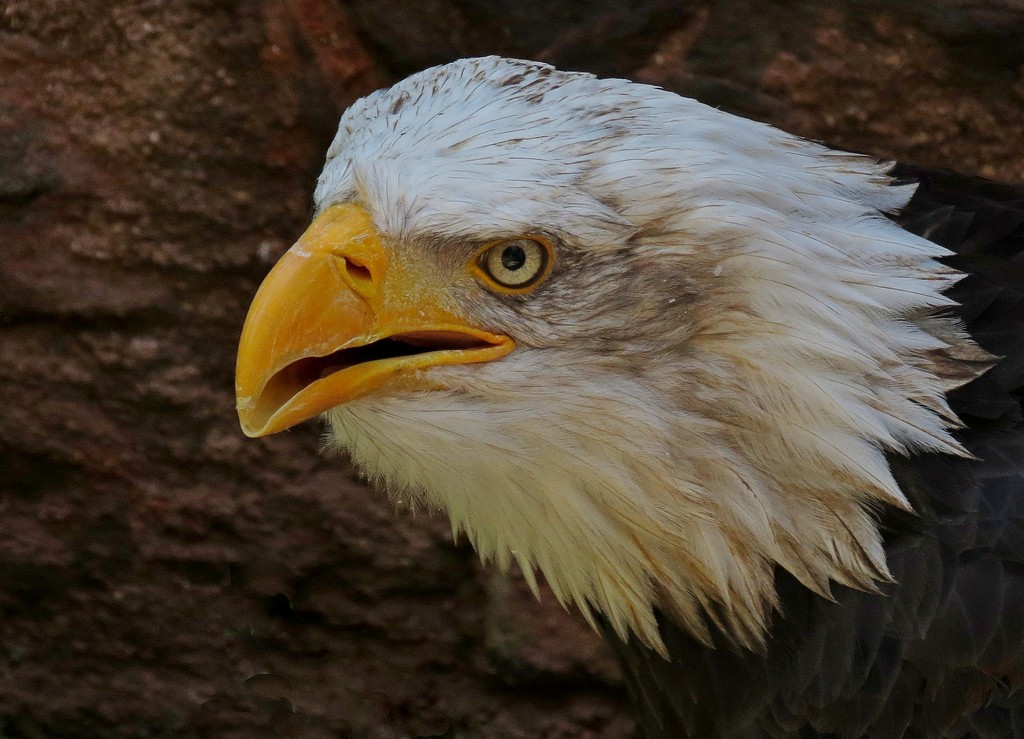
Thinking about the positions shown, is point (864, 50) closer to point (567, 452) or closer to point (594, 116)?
point (594, 116)

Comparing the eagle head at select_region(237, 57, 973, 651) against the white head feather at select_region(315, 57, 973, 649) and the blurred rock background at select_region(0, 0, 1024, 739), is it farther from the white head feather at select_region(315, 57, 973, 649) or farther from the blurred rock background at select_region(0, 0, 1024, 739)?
the blurred rock background at select_region(0, 0, 1024, 739)

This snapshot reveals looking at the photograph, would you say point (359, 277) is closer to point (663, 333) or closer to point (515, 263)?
point (515, 263)

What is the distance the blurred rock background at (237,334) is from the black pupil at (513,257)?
1.62 metres

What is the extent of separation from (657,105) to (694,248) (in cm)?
29

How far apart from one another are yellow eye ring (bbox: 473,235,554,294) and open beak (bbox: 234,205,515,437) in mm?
90

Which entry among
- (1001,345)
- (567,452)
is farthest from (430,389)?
(1001,345)

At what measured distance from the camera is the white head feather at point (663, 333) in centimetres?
185

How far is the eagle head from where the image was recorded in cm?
184

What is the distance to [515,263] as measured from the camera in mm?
1845

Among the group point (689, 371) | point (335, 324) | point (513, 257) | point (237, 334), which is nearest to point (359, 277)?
point (335, 324)

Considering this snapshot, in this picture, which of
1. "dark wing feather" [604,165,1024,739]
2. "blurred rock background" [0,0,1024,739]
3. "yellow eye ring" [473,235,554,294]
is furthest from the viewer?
"blurred rock background" [0,0,1024,739]

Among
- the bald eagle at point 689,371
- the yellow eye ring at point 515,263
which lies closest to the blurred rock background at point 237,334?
the bald eagle at point 689,371

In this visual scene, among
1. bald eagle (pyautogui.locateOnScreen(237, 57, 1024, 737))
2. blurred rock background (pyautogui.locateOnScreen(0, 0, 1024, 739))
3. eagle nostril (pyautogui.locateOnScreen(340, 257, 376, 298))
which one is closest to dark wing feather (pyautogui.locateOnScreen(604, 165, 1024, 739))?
bald eagle (pyautogui.locateOnScreen(237, 57, 1024, 737))

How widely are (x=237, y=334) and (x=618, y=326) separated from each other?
1974 millimetres
